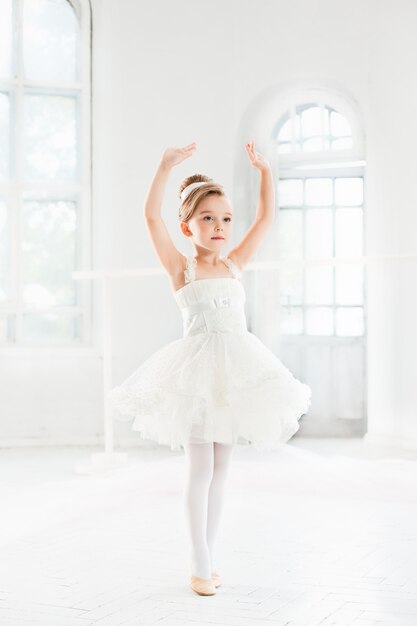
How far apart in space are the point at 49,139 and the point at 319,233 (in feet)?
5.91

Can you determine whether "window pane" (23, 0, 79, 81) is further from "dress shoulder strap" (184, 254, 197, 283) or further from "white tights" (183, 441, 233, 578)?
"white tights" (183, 441, 233, 578)

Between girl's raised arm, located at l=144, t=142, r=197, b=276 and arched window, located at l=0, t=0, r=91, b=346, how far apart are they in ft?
9.64

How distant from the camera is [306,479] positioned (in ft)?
12.3

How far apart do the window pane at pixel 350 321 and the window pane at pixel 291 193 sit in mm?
743

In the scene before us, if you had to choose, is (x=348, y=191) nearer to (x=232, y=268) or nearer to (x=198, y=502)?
(x=232, y=268)

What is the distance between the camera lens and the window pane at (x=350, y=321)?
5.51m

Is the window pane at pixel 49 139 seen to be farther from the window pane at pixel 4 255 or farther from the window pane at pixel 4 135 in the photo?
the window pane at pixel 4 255

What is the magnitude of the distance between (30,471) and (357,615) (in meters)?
2.56

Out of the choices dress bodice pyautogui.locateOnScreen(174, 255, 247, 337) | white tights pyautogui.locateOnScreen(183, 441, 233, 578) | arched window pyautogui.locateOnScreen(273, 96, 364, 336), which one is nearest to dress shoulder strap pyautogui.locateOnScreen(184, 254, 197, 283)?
dress bodice pyautogui.locateOnScreen(174, 255, 247, 337)

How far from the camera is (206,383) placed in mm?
2262

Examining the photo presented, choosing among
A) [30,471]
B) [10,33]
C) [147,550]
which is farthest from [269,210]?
[10,33]

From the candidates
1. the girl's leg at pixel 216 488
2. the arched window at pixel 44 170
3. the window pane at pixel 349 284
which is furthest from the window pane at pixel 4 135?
the girl's leg at pixel 216 488

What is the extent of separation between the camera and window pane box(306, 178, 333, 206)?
554 cm

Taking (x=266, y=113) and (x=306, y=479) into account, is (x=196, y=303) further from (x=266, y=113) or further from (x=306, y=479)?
(x=266, y=113)
